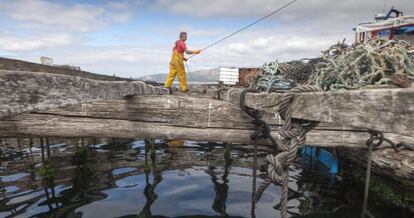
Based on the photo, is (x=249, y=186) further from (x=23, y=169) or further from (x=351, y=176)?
(x=23, y=169)

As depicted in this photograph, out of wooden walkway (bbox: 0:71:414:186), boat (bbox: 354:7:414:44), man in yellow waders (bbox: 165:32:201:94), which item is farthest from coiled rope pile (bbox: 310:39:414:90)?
boat (bbox: 354:7:414:44)

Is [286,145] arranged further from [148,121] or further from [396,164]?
[396,164]

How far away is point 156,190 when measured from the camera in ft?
28.8

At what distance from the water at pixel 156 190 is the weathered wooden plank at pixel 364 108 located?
544cm

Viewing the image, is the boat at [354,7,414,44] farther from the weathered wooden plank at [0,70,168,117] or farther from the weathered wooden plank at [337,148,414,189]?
the weathered wooden plank at [0,70,168,117]

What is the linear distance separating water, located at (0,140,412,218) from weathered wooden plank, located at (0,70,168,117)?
5054 mm

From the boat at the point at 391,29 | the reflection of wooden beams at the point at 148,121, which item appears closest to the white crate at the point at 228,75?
the boat at the point at 391,29

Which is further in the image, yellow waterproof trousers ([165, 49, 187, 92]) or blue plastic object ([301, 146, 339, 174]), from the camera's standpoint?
yellow waterproof trousers ([165, 49, 187, 92])

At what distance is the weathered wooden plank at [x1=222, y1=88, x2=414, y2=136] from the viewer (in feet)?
4.91

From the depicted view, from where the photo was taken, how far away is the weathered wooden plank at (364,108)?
1.50 m

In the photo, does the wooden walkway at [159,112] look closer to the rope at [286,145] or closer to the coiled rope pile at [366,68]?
the rope at [286,145]

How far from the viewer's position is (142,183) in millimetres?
9383

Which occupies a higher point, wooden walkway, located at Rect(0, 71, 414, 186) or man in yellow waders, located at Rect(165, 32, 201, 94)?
man in yellow waders, located at Rect(165, 32, 201, 94)

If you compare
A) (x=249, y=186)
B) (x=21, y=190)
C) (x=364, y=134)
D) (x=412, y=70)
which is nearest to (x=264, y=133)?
(x=364, y=134)
